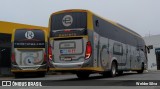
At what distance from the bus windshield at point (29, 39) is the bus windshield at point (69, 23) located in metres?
6.90

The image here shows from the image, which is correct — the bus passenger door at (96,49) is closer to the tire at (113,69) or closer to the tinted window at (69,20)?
the tinted window at (69,20)

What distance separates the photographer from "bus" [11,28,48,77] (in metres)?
26.4

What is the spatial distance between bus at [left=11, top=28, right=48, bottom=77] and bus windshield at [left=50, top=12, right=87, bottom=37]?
6.98 m

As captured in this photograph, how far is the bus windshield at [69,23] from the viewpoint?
62.5ft

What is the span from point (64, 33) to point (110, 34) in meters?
3.66

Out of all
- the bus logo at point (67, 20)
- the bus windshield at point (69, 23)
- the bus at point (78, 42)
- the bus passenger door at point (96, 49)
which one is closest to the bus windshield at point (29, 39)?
the bus at point (78, 42)

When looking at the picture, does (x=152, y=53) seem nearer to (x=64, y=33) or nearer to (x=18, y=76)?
(x=18, y=76)

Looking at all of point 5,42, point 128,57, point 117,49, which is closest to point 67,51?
point 117,49

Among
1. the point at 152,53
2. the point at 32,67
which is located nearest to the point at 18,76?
the point at 32,67

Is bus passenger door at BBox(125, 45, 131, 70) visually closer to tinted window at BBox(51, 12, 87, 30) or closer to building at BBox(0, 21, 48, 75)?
tinted window at BBox(51, 12, 87, 30)

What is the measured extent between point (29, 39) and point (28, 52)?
0.90 meters

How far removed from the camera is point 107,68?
21.0 m

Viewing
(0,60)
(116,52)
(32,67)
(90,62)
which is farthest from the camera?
(0,60)

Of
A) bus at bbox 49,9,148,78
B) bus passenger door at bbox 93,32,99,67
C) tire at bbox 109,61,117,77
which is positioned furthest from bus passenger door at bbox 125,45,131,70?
bus passenger door at bbox 93,32,99,67
